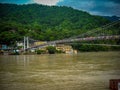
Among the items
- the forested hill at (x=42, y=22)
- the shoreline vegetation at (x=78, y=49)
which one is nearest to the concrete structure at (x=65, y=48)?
the shoreline vegetation at (x=78, y=49)

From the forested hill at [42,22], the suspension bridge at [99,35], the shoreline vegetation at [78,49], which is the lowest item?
the shoreline vegetation at [78,49]

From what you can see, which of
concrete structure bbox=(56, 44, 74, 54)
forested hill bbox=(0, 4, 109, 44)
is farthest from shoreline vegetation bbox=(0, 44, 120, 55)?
forested hill bbox=(0, 4, 109, 44)

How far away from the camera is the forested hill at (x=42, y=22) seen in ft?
49.9

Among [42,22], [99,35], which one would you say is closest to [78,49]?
[42,22]

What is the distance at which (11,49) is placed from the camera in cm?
1559

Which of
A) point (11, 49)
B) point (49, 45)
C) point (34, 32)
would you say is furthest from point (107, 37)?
point (34, 32)

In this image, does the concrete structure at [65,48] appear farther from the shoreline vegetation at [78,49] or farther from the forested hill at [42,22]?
the forested hill at [42,22]

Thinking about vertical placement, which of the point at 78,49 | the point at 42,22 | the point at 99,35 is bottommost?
the point at 78,49

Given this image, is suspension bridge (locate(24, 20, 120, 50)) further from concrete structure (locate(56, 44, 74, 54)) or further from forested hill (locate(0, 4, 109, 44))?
forested hill (locate(0, 4, 109, 44))

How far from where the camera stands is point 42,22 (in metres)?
18.5

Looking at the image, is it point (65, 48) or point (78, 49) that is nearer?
point (65, 48)

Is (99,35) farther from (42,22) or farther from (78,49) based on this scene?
(42,22)

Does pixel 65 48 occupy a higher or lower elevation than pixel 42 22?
lower

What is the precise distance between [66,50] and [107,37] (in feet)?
14.2
